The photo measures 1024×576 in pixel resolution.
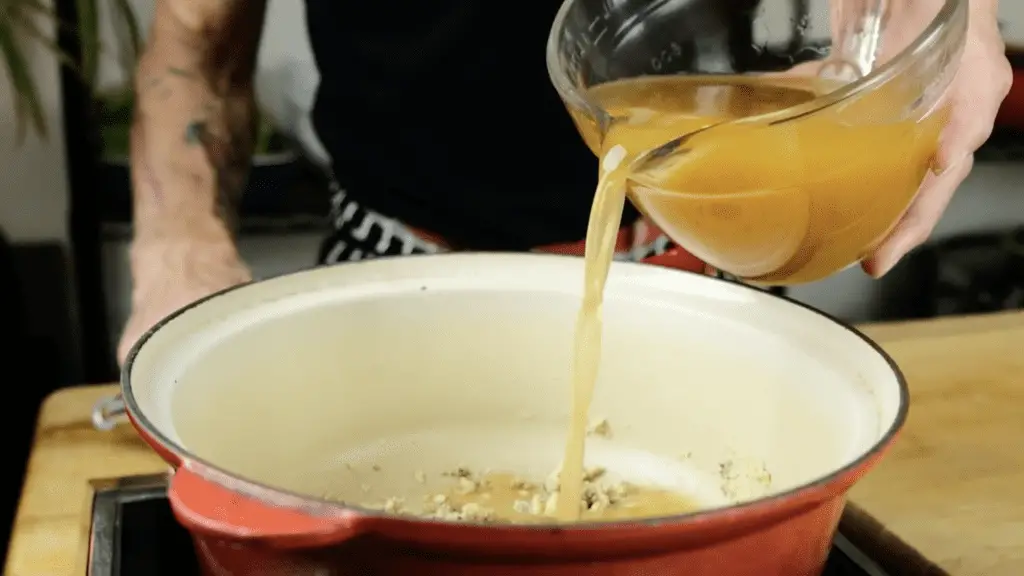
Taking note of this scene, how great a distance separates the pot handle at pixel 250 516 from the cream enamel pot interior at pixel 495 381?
0.21 feet

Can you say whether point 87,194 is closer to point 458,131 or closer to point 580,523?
point 458,131

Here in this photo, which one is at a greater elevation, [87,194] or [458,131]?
[458,131]

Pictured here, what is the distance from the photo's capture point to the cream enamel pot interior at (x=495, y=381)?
0.53 meters

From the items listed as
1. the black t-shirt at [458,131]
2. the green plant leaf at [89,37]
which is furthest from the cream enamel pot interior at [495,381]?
the green plant leaf at [89,37]

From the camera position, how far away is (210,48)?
3.23ft

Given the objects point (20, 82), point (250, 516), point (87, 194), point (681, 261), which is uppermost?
point (250, 516)

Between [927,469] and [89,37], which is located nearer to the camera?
[927,469]

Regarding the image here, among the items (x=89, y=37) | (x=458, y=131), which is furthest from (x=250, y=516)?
(x=89, y=37)

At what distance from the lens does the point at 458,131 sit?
975 mm

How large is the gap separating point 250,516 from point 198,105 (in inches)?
27.6

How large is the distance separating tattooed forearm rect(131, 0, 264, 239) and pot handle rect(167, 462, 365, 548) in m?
0.56

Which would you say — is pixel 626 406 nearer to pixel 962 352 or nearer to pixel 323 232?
pixel 962 352

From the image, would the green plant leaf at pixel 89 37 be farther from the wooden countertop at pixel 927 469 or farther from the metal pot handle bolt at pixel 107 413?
the metal pot handle bolt at pixel 107 413

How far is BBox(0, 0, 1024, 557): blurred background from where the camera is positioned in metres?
1.41
